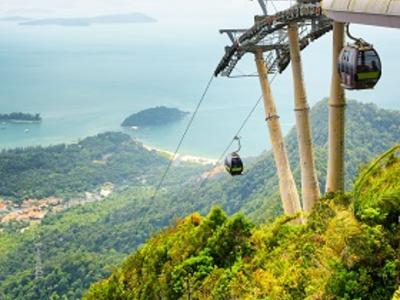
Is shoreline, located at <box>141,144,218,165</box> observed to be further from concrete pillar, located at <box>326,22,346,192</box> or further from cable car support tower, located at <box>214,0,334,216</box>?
concrete pillar, located at <box>326,22,346,192</box>

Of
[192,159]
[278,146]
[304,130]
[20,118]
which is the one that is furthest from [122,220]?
[20,118]

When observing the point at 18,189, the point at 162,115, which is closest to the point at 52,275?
the point at 18,189

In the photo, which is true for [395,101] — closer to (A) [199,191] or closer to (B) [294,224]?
(A) [199,191]

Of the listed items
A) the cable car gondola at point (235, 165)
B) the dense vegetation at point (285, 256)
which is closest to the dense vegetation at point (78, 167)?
the cable car gondola at point (235, 165)

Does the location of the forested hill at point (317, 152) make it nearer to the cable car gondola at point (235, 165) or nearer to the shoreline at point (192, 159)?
the cable car gondola at point (235, 165)

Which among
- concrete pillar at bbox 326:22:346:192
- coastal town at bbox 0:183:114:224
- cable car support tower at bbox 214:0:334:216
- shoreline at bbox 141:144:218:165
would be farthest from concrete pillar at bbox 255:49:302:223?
shoreline at bbox 141:144:218:165

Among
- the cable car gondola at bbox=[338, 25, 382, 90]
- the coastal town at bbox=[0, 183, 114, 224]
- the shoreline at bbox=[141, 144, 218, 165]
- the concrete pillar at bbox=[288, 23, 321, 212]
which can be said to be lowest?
the shoreline at bbox=[141, 144, 218, 165]
